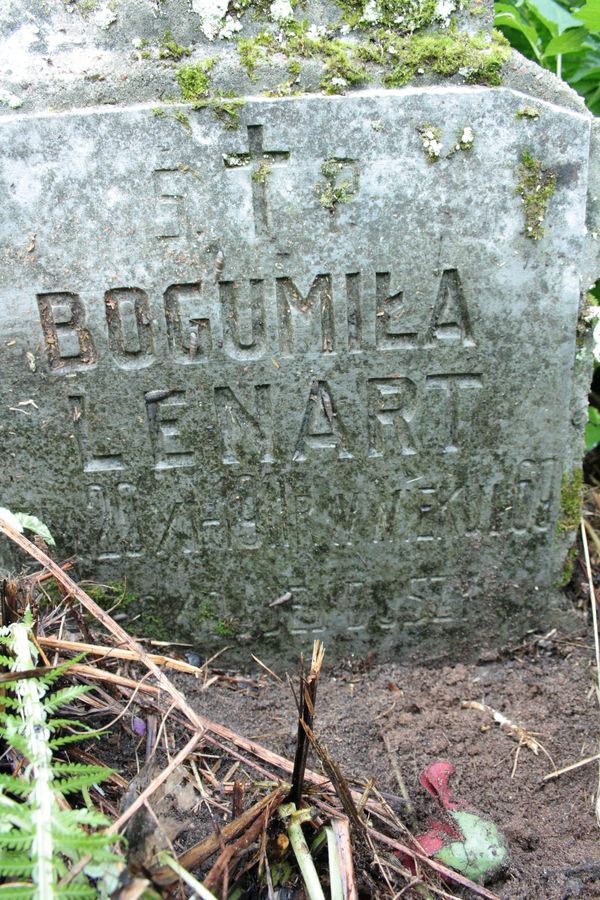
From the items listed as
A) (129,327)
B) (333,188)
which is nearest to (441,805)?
(129,327)

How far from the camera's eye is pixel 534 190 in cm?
192

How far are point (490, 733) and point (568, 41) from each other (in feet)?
6.80

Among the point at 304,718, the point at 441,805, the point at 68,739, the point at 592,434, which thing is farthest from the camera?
the point at 592,434

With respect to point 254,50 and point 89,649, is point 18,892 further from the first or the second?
point 254,50

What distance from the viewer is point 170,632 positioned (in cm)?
224

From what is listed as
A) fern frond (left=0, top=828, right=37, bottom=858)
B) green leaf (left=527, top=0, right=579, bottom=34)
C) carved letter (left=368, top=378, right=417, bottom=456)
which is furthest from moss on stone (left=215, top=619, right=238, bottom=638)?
green leaf (left=527, top=0, right=579, bottom=34)

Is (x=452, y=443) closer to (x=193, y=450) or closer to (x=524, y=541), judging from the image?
(x=524, y=541)

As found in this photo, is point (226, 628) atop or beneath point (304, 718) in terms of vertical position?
beneath

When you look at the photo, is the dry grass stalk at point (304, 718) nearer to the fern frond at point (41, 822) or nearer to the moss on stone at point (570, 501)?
the fern frond at point (41, 822)

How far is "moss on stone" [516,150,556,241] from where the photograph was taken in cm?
190

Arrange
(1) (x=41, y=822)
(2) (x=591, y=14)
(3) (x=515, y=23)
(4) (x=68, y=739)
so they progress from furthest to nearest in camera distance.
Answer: (3) (x=515, y=23), (2) (x=591, y=14), (4) (x=68, y=739), (1) (x=41, y=822)

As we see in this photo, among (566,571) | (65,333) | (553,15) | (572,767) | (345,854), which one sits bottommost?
(572,767)

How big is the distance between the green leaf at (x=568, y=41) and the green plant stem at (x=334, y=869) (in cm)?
229

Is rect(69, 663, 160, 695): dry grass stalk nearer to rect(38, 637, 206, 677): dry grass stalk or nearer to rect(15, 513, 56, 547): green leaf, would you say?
rect(38, 637, 206, 677): dry grass stalk
